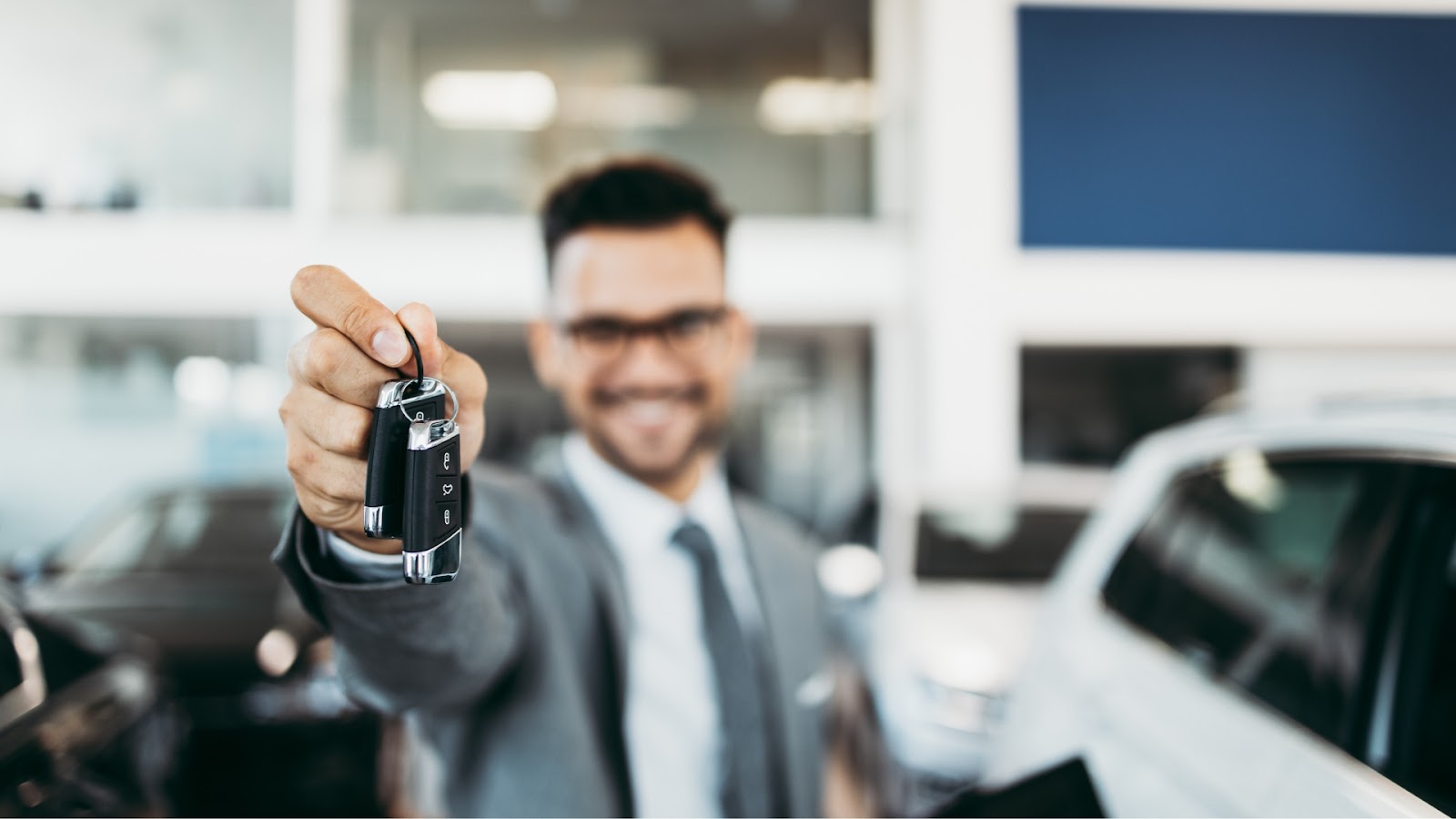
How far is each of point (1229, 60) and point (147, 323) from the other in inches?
303

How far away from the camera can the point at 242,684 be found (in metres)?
3.22

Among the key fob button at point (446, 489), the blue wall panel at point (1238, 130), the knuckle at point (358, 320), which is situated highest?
the blue wall panel at point (1238, 130)

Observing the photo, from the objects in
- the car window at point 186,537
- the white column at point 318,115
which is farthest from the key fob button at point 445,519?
the white column at point 318,115

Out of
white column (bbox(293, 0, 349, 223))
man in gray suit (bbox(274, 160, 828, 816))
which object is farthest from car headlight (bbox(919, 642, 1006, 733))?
white column (bbox(293, 0, 349, 223))

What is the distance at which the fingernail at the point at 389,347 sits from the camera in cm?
75

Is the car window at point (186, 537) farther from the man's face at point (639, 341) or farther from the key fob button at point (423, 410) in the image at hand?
the key fob button at point (423, 410)

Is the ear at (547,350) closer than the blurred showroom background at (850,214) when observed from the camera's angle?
Yes

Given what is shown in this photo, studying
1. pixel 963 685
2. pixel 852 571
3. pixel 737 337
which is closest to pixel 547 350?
pixel 737 337

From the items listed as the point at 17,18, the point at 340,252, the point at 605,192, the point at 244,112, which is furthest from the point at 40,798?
the point at 340,252

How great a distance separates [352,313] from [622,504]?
2.50ft

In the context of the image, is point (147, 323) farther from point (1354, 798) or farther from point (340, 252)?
point (1354, 798)

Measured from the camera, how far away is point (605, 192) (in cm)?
145

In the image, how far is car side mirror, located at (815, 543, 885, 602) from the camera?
4.48 metres

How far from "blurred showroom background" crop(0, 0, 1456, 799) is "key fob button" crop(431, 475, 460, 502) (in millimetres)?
3761
